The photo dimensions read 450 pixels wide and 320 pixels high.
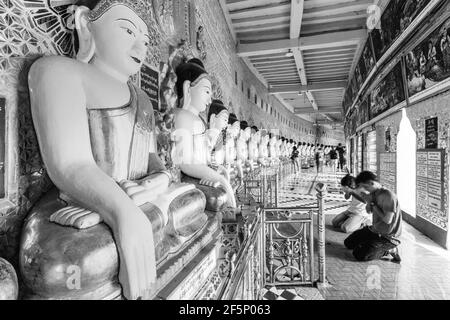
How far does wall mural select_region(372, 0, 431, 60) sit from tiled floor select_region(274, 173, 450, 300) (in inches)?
137

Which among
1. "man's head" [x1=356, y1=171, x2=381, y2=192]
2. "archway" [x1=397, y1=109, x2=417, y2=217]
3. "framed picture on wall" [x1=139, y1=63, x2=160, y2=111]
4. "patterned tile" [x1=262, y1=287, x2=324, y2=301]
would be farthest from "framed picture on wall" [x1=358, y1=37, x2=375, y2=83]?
"patterned tile" [x1=262, y1=287, x2=324, y2=301]

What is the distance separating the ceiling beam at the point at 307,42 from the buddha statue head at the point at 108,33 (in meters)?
5.80

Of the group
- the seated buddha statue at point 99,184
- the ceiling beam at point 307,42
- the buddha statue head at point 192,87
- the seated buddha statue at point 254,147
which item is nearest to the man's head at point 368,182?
the seated buddha statue at point 254,147

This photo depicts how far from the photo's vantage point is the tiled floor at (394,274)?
2.77 metres

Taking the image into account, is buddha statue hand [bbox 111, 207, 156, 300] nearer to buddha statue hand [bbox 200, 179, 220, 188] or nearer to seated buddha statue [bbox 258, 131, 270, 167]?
buddha statue hand [bbox 200, 179, 220, 188]

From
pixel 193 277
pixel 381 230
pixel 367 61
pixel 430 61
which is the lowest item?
pixel 381 230

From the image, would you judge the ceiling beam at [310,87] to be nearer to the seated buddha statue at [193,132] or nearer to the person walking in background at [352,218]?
the person walking in background at [352,218]

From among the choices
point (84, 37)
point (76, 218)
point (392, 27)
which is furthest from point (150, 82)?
point (392, 27)

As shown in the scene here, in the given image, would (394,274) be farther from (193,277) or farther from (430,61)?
(430,61)

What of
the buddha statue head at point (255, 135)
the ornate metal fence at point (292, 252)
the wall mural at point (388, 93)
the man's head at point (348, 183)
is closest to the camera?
the ornate metal fence at point (292, 252)

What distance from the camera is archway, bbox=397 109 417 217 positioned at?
212 inches

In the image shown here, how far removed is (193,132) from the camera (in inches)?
107

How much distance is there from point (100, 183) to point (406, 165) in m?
6.60
